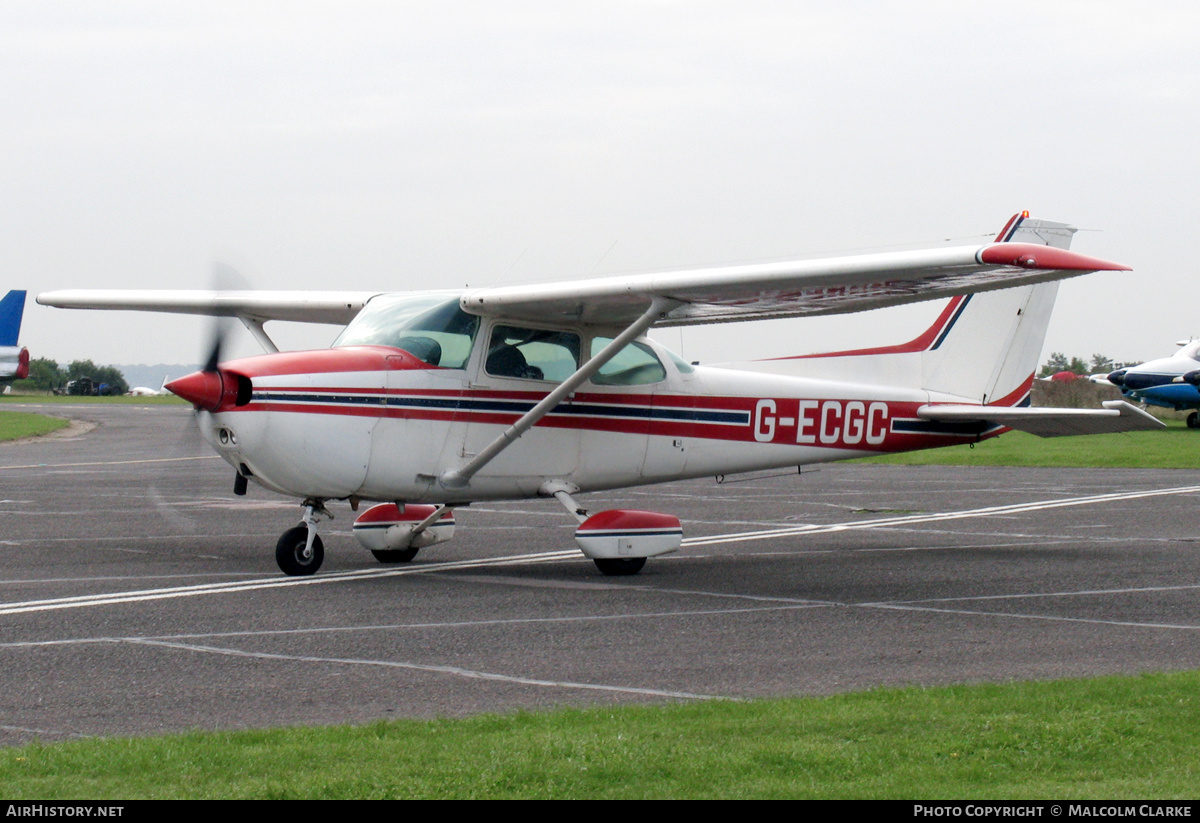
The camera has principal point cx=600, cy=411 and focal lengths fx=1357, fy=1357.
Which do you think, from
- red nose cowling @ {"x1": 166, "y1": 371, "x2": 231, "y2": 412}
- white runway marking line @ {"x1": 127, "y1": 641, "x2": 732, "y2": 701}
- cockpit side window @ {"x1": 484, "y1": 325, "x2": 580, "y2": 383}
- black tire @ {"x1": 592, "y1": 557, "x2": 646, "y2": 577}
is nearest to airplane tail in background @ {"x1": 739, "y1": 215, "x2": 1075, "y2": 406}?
cockpit side window @ {"x1": 484, "y1": 325, "x2": 580, "y2": 383}

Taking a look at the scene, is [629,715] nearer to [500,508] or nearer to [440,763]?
[440,763]

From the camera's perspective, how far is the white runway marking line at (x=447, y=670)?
21.5 feet

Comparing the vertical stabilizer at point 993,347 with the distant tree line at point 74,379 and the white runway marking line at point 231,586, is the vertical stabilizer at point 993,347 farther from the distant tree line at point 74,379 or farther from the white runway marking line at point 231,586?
the distant tree line at point 74,379

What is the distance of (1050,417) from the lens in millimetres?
13305

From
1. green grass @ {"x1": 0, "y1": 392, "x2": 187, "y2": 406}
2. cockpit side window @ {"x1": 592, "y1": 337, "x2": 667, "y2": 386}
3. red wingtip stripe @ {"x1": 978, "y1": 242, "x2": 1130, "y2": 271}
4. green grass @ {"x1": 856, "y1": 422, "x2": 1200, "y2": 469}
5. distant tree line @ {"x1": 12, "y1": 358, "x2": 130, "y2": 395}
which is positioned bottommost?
distant tree line @ {"x1": 12, "y1": 358, "x2": 130, "y2": 395}

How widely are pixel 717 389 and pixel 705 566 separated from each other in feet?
5.77

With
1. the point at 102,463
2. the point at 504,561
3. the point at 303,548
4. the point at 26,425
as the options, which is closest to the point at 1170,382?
the point at 102,463

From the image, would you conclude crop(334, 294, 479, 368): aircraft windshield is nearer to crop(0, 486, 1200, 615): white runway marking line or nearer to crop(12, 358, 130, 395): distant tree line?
crop(0, 486, 1200, 615): white runway marking line

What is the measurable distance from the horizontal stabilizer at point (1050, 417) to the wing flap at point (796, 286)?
7.72 ft

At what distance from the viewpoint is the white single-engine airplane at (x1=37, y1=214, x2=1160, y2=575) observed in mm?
10469

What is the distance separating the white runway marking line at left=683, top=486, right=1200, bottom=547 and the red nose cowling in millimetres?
5450

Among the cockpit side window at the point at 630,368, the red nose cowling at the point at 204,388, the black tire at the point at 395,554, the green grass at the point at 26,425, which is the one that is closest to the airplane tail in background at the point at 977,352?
the cockpit side window at the point at 630,368

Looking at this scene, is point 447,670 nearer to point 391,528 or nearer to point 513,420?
point 513,420

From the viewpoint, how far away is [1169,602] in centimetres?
964
